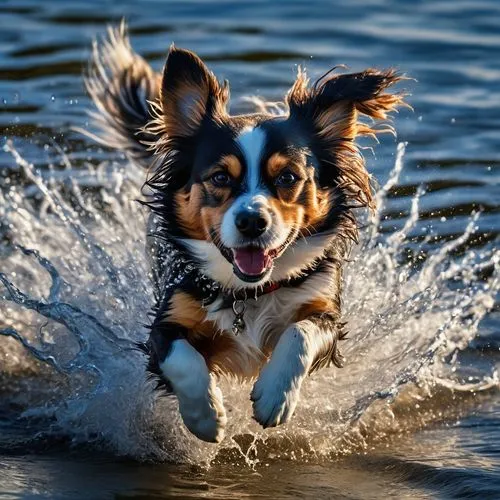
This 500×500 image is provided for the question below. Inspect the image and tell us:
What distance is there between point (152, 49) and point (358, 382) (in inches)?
252

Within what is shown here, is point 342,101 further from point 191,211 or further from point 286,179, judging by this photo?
point 191,211

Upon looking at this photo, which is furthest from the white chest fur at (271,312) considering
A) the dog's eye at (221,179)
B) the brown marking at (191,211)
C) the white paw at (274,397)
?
the dog's eye at (221,179)

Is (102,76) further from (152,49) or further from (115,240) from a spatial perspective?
(152,49)

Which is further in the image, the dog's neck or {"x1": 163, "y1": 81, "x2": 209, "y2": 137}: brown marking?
{"x1": 163, "y1": 81, "x2": 209, "y2": 137}: brown marking

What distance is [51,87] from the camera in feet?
34.9

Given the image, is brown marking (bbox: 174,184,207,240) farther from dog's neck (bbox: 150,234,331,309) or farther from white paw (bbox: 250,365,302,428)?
white paw (bbox: 250,365,302,428)

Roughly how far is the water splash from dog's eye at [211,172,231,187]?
91 centimetres

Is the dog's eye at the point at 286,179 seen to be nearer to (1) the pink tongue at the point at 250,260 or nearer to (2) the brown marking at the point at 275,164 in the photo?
(2) the brown marking at the point at 275,164

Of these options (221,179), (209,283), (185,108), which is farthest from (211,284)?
(185,108)

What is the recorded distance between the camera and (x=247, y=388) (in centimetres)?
560

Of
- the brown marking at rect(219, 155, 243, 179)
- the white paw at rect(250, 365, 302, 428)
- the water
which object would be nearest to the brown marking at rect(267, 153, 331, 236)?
the brown marking at rect(219, 155, 243, 179)

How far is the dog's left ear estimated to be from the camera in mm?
5477

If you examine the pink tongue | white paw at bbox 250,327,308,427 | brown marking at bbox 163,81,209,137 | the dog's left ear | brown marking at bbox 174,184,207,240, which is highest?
the dog's left ear

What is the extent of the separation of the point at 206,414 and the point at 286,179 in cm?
96
